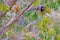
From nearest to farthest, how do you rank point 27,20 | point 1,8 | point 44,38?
point 1,8 < point 44,38 < point 27,20

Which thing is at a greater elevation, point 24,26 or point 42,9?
point 42,9

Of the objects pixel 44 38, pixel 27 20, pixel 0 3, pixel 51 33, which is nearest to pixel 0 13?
pixel 0 3

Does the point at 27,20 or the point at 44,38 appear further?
the point at 27,20

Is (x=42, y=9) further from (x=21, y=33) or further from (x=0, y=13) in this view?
(x=21, y=33)

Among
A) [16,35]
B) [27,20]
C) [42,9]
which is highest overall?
[42,9]

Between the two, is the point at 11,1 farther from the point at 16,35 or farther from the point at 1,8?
the point at 16,35

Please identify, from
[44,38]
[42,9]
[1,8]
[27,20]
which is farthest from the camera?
[27,20]

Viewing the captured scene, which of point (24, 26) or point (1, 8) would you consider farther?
point (24, 26)

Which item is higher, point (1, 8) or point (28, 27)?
point (1, 8)

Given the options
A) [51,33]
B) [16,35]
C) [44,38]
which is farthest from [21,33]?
[51,33]
